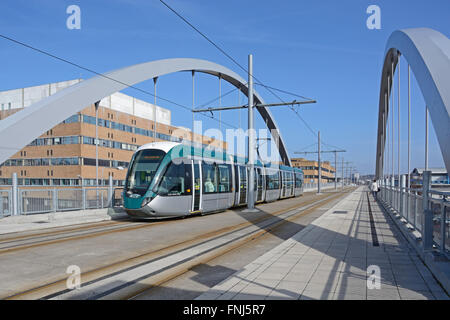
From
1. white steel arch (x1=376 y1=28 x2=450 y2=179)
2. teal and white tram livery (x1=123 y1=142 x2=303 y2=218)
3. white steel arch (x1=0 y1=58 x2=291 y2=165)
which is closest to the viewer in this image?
white steel arch (x1=376 y1=28 x2=450 y2=179)

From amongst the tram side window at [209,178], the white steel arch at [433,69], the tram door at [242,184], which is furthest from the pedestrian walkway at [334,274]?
the tram door at [242,184]

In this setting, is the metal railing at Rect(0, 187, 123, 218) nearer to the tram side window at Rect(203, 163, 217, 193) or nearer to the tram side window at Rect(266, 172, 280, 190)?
the tram side window at Rect(203, 163, 217, 193)

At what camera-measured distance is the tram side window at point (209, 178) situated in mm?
15344

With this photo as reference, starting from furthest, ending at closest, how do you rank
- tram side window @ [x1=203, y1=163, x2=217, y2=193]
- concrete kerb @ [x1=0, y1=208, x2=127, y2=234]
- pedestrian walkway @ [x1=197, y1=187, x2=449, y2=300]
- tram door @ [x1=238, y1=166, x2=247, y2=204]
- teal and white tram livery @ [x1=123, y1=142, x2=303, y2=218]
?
1. tram door @ [x1=238, y1=166, x2=247, y2=204]
2. tram side window @ [x1=203, y1=163, x2=217, y2=193]
3. teal and white tram livery @ [x1=123, y1=142, x2=303, y2=218]
4. concrete kerb @ [x1=0, y1=208, x2=127, y2=234]
5. pedestrian walkway @ [x1=197, y1=187, x2=449, y2=300]

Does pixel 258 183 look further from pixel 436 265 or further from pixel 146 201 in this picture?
pixel 436 265

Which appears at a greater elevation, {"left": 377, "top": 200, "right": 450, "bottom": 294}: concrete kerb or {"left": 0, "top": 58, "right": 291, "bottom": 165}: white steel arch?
{"left": 0, "top": 58, "right": 291, "bottom": 165}: white steel arch

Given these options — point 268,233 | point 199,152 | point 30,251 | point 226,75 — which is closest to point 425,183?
point 268,233

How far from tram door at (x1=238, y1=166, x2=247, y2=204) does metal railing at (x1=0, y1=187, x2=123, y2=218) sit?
5831 millimetres

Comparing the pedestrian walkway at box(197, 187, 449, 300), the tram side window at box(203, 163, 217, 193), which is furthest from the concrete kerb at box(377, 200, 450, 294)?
the tram side window at box(203, 163, 217, 193)

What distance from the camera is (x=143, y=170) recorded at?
13.4 m

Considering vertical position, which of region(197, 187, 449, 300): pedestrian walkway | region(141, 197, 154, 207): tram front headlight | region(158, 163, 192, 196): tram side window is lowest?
region(197, 187, 449, 300): pedestrian walkway

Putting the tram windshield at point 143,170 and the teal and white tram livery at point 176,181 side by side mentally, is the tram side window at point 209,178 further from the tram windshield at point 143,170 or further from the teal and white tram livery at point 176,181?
the tram windshield at point 143,170

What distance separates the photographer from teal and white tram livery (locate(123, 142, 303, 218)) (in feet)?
43.1
